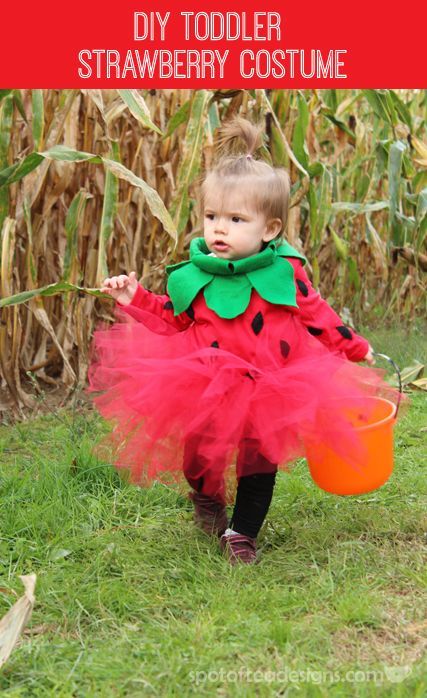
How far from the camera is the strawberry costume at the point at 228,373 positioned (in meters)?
1.88

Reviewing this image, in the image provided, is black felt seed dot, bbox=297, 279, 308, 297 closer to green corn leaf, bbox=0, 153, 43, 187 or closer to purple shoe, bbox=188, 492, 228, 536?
purple shoe, bbox=188, 492, 228, 536

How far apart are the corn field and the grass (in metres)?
0.59

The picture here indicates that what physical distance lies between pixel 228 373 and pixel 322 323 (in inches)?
12.0

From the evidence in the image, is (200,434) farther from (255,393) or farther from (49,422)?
(49,422)

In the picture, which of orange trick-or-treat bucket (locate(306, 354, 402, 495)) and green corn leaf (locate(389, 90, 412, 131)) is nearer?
orange trick-or-treat bucket (locate(306, 354, 402, 495))

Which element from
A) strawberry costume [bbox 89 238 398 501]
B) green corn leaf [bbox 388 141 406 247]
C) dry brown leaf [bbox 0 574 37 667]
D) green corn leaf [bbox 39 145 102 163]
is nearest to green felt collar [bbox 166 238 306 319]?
strawberry costume [bbox 89 238 398 501]

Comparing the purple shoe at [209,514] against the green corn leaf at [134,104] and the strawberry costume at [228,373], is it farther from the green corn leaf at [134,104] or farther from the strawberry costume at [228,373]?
the green corn leaf at [134,104]

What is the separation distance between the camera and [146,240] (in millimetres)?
3516

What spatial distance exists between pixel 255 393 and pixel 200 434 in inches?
5.8

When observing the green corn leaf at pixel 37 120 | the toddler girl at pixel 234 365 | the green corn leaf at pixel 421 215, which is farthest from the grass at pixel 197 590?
the green corn leaf at pixel 421 215

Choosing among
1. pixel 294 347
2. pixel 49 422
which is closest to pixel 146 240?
pixel 49 422

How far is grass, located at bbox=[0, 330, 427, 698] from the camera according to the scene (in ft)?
5.08

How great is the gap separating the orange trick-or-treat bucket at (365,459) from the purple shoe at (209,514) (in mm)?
262

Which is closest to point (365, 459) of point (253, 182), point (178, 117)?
point (253, 182)
